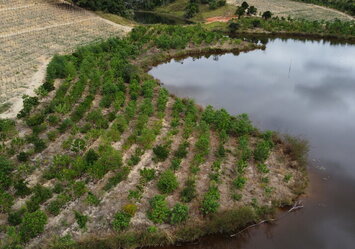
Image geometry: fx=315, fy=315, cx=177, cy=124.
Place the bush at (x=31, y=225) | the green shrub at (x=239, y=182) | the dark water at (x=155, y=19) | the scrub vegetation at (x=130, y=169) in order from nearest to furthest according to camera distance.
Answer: the bush at (x=31, y=225) < the scrub vegetation at (x=130, y=169) < the green shrub at (x=239, y=182) < the dark water at (x=155, y=19)

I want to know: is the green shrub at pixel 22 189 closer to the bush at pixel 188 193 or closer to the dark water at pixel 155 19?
the bush at pixel 188 193

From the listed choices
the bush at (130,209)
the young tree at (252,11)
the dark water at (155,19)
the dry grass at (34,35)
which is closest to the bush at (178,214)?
the bush at (130,209)


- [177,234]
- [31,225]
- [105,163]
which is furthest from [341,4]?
[31,225]

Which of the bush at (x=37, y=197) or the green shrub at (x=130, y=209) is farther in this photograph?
the green shrub at (x=130, y=209)

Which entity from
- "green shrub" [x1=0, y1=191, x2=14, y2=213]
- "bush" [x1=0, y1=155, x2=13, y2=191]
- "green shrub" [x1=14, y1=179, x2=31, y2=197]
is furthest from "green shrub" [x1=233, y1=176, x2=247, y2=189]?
"bush" [x1=0, y1=155, x2=13, y2=191]

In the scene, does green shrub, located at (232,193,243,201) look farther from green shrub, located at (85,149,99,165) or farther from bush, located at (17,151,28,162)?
bush, located at (17,151,28,162)

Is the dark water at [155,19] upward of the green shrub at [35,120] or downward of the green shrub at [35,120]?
upward

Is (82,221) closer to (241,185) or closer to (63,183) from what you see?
(63,183)

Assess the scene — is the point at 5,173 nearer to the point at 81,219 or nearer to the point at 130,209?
the point at 81,219
